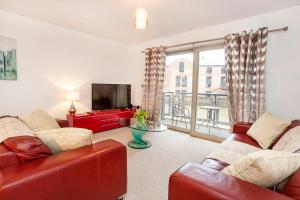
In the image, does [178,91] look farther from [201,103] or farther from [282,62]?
[282,62]

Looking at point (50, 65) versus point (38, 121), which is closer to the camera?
point (38, 121)

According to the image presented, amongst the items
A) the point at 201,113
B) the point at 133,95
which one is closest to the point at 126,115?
the point at 133,95

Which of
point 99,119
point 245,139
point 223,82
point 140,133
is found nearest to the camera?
point 245,139

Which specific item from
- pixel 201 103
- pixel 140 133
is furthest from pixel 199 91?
pixel 140 133

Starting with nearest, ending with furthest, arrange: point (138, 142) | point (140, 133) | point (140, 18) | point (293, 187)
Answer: point (293, 187) < point (140, 18) < point (140, 133) < point (138, 142)

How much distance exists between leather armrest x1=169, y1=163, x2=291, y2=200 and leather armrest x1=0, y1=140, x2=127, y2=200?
599mm

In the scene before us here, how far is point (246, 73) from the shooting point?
3.03 m

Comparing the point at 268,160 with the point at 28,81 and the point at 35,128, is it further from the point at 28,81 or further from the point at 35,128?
the point at 28,81

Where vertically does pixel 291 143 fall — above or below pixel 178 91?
below

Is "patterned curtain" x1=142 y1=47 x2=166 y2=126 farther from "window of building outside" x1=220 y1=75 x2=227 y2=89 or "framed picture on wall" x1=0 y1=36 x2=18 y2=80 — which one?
"framed picture on wall" x1=0 y1=36 x2=18 y2=80

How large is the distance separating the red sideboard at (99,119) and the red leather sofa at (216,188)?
3.13 metres

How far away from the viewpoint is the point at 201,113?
13.5 ft

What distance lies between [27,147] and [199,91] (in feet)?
11.3

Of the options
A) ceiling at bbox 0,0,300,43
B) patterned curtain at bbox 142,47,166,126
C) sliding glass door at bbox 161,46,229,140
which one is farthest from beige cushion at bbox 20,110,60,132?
sliding glass door at bbox 161,46,229,140
